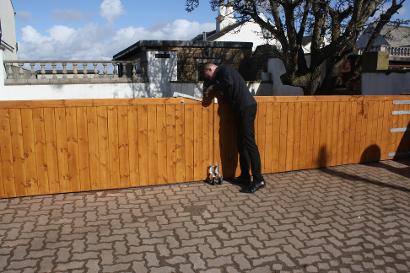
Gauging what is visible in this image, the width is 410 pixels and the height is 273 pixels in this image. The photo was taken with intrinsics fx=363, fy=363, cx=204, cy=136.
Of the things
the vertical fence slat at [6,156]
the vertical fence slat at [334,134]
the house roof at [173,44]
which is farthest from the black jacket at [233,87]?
the house roof at [173,44]

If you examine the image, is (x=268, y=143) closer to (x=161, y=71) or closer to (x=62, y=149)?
(x=62, y=149)

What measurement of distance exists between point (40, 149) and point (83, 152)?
621mm

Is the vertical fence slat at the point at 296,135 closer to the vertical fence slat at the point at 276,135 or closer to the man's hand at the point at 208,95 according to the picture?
the vertical fence slat at the point at 276,135

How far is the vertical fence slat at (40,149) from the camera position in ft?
17.8

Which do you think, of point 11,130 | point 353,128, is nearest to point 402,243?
point 353,128

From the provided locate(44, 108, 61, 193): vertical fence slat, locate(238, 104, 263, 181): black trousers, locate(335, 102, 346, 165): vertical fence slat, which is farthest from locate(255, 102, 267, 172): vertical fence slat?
locate(44, 108, 61, 193): vertical fence slat

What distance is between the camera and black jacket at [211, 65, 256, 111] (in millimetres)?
5875

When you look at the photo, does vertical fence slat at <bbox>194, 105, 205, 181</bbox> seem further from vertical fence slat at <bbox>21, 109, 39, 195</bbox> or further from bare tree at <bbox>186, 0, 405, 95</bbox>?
bare tree at <bbox>186, 0, 405, 95</bbox>

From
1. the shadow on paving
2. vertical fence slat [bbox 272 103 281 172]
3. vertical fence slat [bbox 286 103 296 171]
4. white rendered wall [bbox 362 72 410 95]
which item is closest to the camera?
the shadow on paving

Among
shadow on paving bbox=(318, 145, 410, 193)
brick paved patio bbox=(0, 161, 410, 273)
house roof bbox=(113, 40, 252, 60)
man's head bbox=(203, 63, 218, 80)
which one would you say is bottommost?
brick paved patio bbox=(0, 161, 410, 273)

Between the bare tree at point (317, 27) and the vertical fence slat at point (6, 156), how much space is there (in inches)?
327

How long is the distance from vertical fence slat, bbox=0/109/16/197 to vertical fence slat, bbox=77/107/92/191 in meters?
0.96

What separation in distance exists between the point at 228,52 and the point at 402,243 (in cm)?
2050

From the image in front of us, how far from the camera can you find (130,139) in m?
5.91
